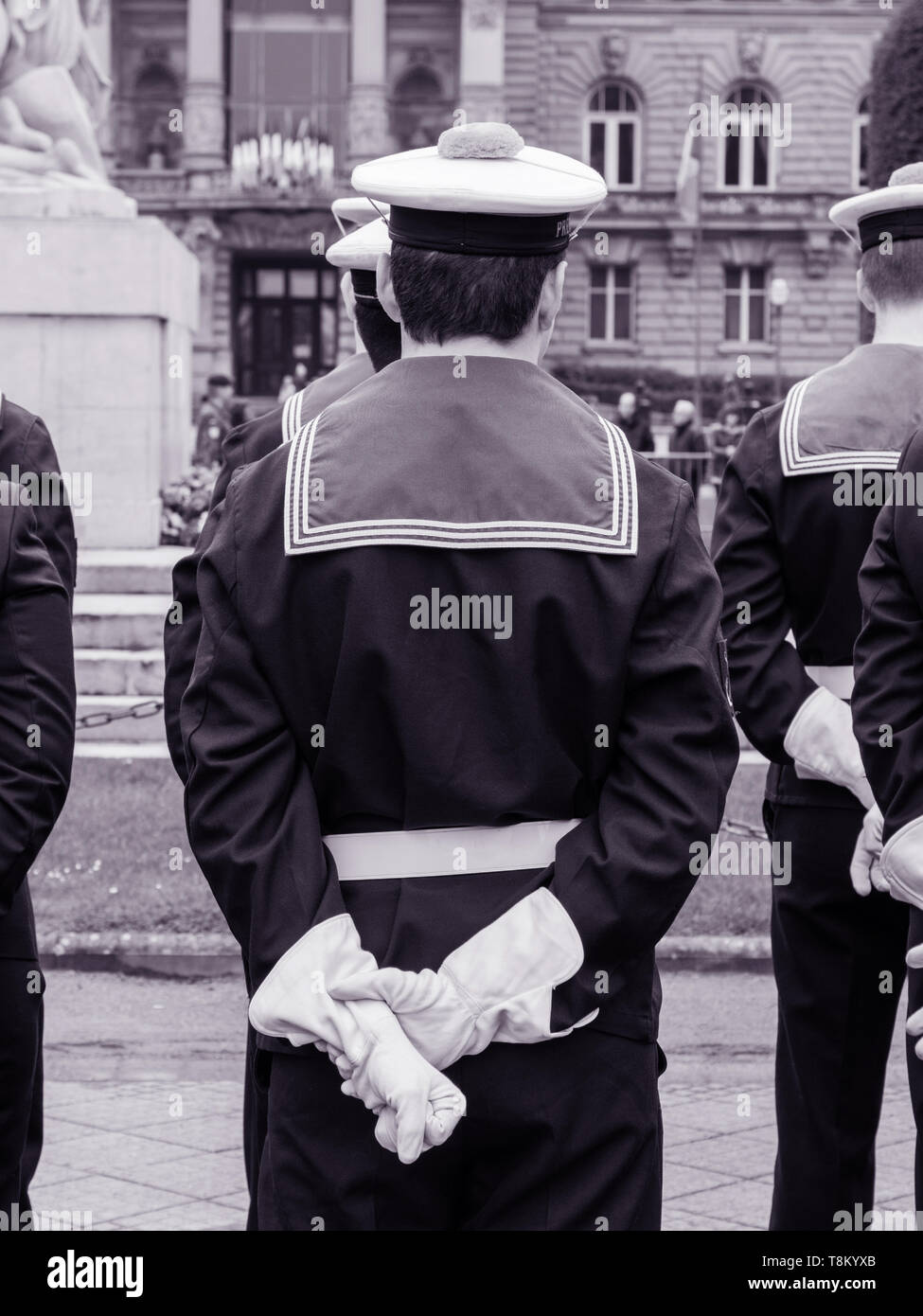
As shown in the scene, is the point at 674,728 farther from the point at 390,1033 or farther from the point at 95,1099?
the point at 95,1099

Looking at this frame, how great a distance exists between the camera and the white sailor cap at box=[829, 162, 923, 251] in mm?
3854

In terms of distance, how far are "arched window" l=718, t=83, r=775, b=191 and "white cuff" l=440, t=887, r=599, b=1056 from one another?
5484 cm

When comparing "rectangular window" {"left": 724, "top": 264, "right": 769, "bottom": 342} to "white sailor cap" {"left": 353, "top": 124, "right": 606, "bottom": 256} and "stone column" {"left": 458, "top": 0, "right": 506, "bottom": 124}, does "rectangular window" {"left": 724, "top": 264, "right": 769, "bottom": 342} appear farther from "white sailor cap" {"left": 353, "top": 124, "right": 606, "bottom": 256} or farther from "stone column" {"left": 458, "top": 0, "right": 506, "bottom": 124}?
"white sailor cap" {"left": 353, "top": 124, "right": 606, "bottom": 256}

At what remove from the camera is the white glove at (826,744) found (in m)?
3.88

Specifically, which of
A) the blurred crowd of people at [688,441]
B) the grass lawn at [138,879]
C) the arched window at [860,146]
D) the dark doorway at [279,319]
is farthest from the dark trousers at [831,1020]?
the arched window at [860,146]

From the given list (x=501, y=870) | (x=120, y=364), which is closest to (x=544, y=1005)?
(x=501, y=870)

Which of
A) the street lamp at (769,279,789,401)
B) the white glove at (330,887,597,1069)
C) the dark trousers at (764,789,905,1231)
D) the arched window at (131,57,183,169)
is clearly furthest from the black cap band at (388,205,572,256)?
the arched window at (131,57,183,169)

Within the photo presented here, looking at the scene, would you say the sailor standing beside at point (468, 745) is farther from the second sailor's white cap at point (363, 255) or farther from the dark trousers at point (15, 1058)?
the second sailor's white cap at point (363, 255)

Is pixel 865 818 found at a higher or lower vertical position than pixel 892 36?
lower

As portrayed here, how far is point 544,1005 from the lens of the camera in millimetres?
2553

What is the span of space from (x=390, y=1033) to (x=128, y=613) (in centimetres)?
963

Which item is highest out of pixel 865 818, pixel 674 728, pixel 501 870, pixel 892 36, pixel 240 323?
pixel 892 36

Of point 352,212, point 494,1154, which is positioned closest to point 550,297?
point 494,1154

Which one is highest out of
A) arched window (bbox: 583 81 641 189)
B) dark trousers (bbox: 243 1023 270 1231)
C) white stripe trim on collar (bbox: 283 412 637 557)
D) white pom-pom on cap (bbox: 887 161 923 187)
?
arched window (bbox: 583 81 641 189)
